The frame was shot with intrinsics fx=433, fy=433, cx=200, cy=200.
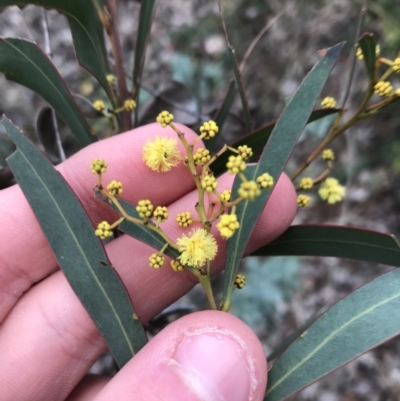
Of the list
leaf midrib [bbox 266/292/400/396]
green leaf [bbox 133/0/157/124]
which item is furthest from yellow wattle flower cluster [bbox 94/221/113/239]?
green leaf [bbox 133/0/157/124]

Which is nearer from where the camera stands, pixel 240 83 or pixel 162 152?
pixel 162 152

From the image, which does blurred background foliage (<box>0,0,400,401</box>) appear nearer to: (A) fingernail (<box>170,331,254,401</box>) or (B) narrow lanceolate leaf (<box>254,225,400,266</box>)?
(B) narrow lanceolate leaf (<box>254,225,400,266</box>)

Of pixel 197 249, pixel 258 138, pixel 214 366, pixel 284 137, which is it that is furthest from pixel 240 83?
pixel 214 366

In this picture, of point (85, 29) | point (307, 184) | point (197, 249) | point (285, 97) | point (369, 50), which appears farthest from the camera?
point (285, 97)

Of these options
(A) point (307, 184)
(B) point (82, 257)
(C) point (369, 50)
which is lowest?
(A) point (307, 184)

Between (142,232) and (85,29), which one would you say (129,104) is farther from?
(142,232)

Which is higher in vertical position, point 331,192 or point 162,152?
point 162,152

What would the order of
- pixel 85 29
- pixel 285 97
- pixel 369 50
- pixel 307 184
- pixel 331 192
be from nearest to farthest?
pixel 369 50, pixel 85 29, pixel 307 184, pixel 331 192, pixel 285 97

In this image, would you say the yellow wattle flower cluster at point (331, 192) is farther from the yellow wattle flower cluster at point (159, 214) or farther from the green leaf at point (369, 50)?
the yellow wattle flower cluster at point (159, 214)
